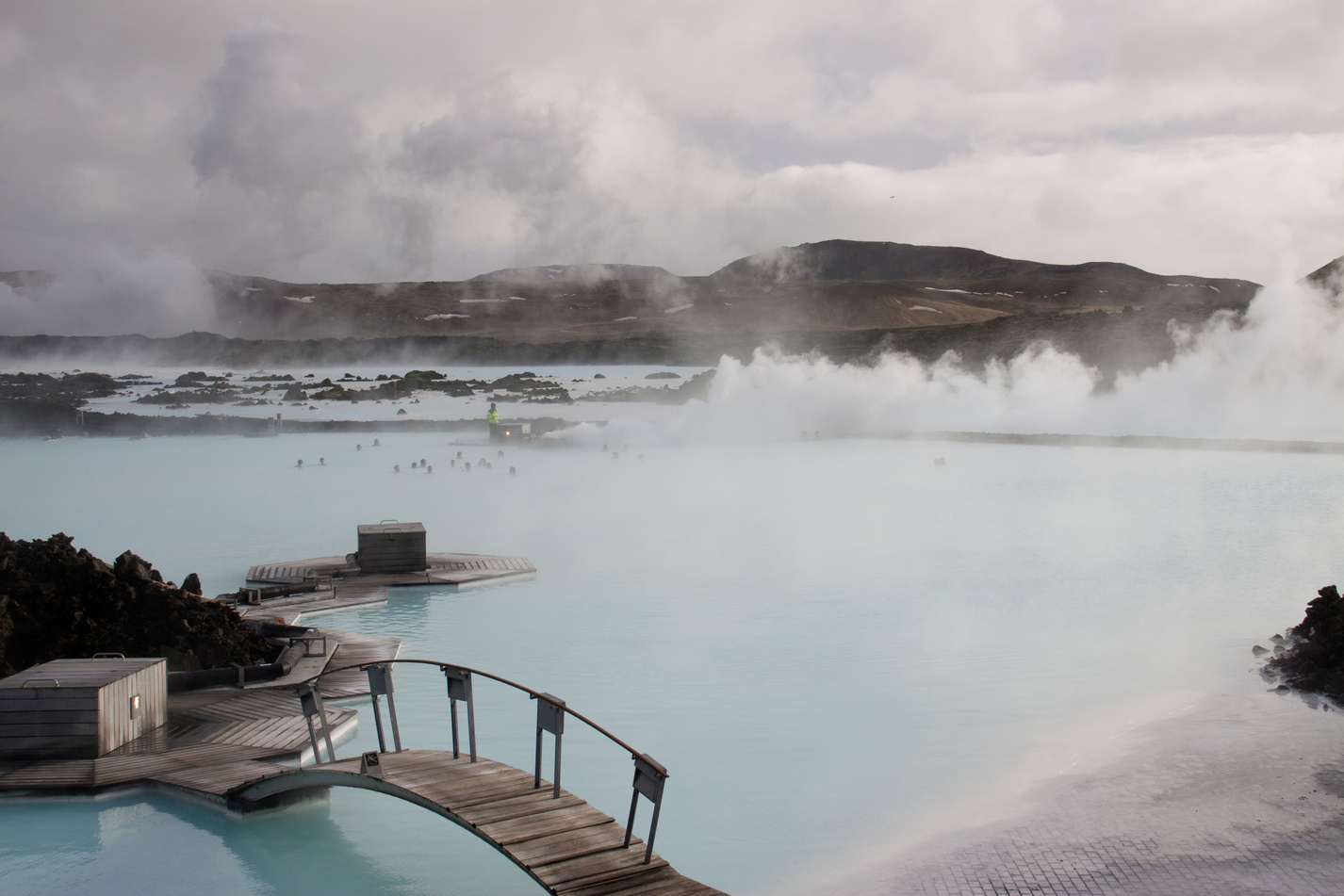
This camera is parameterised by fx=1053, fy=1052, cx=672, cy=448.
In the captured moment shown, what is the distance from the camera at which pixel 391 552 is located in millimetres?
10555

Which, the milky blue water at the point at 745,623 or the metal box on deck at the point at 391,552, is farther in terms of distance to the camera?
the metal box on deck at the point at 391,552

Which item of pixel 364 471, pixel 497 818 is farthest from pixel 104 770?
pixel 364 471

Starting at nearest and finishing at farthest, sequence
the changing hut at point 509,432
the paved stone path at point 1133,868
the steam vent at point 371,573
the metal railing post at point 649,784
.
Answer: the metal railing post at point 649,784 < the paved stone path at point 1133,868 < the steam vent at point 371,573 < the changing hut at point 509,432

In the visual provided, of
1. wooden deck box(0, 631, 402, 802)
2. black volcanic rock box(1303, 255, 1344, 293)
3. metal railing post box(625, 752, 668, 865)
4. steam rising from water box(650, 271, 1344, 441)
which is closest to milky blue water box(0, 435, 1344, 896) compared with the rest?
wooden deck box(0, 631, 402, 802)

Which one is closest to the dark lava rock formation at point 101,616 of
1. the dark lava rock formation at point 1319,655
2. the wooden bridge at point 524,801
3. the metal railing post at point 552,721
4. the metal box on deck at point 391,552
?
the wooden bridge at point 524,801

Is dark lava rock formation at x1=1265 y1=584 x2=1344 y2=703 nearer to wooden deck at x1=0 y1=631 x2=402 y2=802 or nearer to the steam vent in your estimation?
wooden deck at x1=0 y1=631 x2=402 y2=802

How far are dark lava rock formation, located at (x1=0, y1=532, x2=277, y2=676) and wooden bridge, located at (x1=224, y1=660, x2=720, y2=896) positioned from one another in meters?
2.30

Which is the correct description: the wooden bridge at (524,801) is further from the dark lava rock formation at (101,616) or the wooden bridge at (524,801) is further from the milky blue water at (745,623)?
the dark lava rock formation at (101,616)

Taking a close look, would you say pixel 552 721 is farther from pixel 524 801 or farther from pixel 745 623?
pixel 745 623

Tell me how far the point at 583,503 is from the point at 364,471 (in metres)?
7.36

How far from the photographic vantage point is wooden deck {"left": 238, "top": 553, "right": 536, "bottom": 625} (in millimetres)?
9125

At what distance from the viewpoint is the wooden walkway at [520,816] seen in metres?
3.59

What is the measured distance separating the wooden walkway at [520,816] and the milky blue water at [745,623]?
20.4 inches

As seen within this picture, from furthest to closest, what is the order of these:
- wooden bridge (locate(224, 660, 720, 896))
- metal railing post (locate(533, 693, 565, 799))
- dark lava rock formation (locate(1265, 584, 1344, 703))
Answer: dark lava rock formation (locate(1265, 584, 1344, 703)), metal railing post (locate(533, 693, 565, 799)), wooden bridge (locate(224, 660, 720, 896))
